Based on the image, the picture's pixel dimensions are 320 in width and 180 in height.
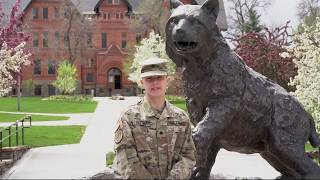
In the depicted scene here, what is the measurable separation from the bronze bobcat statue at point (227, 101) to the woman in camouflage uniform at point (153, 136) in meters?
1.45

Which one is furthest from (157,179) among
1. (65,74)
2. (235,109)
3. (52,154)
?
(65,74)

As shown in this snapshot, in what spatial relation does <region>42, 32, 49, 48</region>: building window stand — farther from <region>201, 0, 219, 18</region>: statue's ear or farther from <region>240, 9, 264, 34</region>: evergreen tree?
<region>201, 0, 219, 18</region>: statue's ear

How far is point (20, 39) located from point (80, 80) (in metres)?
40.0

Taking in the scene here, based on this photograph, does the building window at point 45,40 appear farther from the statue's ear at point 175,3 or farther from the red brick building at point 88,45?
the statue's ear at point 175,3

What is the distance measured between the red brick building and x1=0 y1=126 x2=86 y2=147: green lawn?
1360 inches

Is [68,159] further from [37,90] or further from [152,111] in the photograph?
[37,90]

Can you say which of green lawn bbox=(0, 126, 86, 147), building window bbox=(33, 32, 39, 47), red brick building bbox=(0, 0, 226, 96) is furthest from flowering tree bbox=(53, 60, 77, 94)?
green lawn bbox=(0, 126, 86, 147)

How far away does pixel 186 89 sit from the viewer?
18.6 ft

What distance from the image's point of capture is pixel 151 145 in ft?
12.4

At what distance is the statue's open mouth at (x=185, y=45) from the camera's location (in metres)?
5.35

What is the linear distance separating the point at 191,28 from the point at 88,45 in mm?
53227

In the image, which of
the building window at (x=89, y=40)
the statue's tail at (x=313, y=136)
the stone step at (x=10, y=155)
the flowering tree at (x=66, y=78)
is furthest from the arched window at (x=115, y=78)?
the statue's tail at (x=313, y=136)

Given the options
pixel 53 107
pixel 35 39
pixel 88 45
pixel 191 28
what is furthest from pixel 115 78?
pixel 191 28

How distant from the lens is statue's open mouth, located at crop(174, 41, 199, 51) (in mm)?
5348
